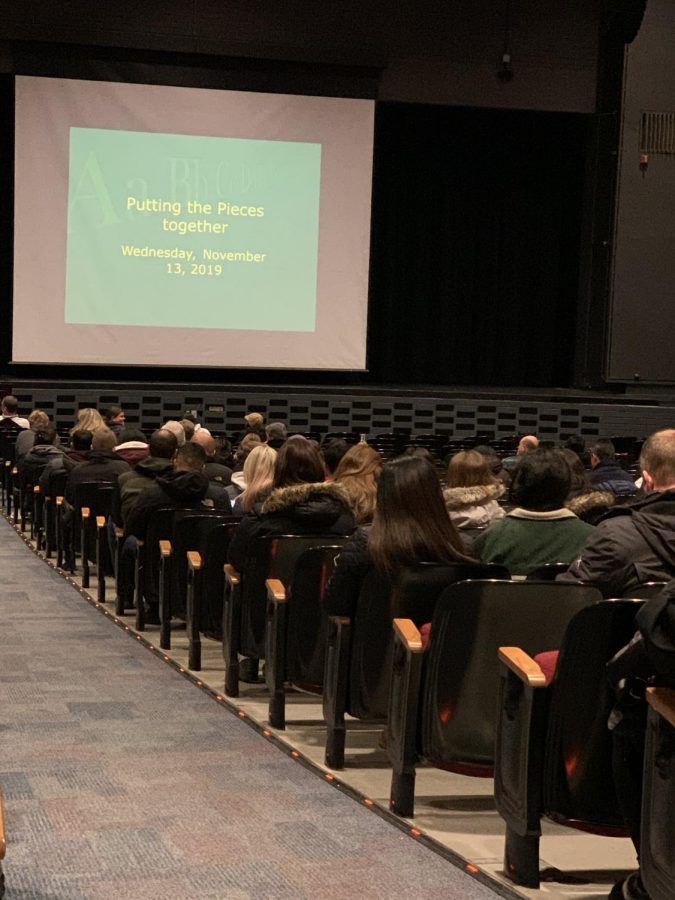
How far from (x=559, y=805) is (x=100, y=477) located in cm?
697

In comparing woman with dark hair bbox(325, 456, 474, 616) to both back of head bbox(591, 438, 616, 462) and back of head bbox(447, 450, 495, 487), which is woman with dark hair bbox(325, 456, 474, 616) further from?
back of head bbox(591, 438, 616, 462)

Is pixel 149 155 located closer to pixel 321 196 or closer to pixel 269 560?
pixel 321 196

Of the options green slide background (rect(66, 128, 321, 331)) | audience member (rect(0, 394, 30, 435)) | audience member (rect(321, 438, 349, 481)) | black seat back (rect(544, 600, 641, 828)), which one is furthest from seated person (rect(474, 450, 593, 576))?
green slide background (rect(66, 128, 321, 331))

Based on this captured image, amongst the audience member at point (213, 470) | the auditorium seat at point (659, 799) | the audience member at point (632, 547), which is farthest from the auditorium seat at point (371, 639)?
the audience member at point (213, 470)

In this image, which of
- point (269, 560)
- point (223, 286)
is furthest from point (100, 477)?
point (223, 286)

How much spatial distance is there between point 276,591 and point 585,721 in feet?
7.02

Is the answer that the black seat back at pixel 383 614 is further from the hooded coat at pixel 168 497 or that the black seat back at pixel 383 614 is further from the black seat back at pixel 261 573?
the hooded coat at pixel 168 497

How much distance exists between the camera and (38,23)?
18.5 m

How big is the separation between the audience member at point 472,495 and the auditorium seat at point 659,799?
2.88m

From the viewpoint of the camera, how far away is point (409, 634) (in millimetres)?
3953

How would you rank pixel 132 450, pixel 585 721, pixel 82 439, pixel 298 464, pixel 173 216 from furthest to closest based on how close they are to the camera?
pixel 173 216
pixel 82 439
pixel 132 450
pixel 298 464
pixel 585 721

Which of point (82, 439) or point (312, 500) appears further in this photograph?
point (82, 439)

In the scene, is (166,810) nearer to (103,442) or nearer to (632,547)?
(632,547)

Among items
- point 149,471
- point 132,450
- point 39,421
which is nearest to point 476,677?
point 149,471
